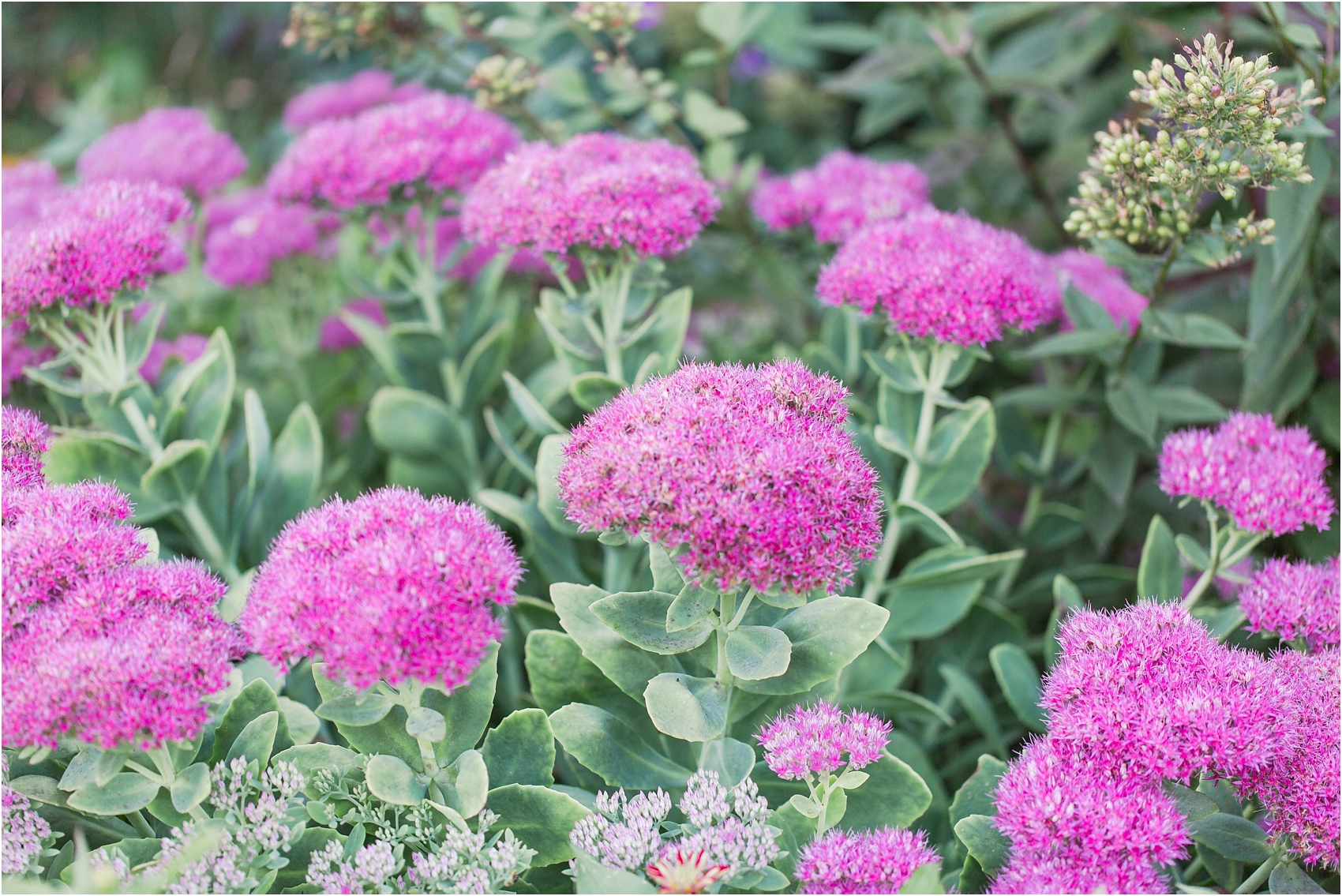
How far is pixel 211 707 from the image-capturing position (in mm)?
885

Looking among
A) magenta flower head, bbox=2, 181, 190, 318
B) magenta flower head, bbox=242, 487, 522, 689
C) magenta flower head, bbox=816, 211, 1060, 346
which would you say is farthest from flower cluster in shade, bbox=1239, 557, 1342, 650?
magenta flower head, bbox=2, 181, 190, 318

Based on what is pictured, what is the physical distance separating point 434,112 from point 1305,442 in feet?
3.85

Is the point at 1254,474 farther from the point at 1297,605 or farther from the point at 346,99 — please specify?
the point at 346,99

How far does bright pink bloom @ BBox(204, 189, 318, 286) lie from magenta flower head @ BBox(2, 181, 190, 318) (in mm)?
435

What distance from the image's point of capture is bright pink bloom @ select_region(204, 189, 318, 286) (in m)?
1.66

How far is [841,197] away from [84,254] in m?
0.92

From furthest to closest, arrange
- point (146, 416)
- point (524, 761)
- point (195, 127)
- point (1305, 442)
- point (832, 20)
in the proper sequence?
point (832, 20) → point (195, 127) → point (146, 416) → point (1305, 442) → point (524, 761)

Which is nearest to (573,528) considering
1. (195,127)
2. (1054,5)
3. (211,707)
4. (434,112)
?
(211,707)

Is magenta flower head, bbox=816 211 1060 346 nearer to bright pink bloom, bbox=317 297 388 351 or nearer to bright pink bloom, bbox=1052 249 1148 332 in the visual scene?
bright pink bloom, bbox=1052 249 1148 332

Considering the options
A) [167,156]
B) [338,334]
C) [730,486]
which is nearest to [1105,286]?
[730,486]

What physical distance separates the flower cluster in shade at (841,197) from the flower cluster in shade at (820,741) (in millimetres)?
691

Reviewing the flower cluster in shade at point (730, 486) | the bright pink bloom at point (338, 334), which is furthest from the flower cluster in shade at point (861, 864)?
the bright pink bloom at point (338, 334)

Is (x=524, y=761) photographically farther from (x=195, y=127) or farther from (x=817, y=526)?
(x=195, y=127)

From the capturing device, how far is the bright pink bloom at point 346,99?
1.78m
